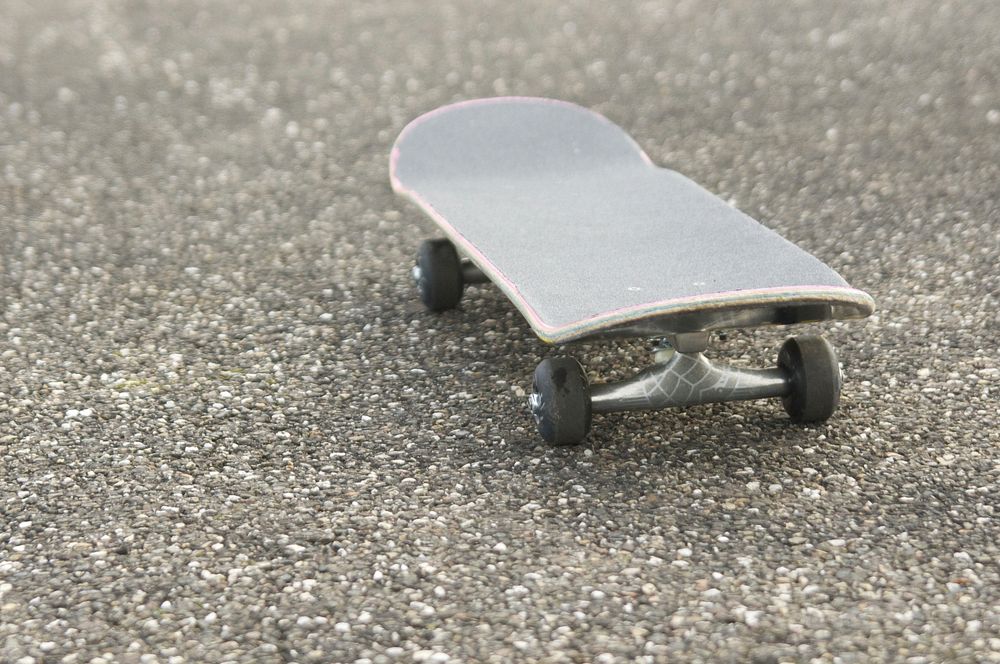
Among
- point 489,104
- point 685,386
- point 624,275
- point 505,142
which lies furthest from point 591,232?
point 489,104

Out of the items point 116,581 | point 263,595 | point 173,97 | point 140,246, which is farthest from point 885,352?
point 173,97

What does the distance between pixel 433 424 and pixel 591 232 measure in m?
0.63

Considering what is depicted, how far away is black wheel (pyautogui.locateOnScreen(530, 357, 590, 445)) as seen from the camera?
2.63 m

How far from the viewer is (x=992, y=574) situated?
222cm

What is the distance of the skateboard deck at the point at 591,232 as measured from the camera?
8.25ft

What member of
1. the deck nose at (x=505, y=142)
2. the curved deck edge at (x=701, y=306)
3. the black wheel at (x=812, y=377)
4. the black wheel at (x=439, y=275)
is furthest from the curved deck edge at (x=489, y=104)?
the curved deck edge at (x=701, y=306)

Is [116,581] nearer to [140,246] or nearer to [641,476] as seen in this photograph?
[641,476]

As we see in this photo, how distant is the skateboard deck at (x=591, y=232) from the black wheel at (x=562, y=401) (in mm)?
141

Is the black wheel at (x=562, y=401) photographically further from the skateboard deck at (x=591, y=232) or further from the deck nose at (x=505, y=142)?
the deck nose at (x=505, y=142)

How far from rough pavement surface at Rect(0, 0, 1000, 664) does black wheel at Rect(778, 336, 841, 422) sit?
0.07 metres

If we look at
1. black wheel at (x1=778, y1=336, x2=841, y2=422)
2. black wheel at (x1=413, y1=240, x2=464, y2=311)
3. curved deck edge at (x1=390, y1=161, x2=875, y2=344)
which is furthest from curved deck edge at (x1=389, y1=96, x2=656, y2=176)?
curved deck edge at (x1=390, y1=161, x2=875, y2=344)

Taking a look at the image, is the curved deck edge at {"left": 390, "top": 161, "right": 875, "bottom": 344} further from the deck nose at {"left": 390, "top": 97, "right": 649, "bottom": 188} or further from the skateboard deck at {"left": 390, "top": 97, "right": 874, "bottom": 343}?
the deck nose at {"left": 390, "top": 97, "right": 649, "bottom": 188}

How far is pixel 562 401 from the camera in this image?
262 centimetres

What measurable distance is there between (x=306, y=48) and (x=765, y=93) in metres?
2.80
